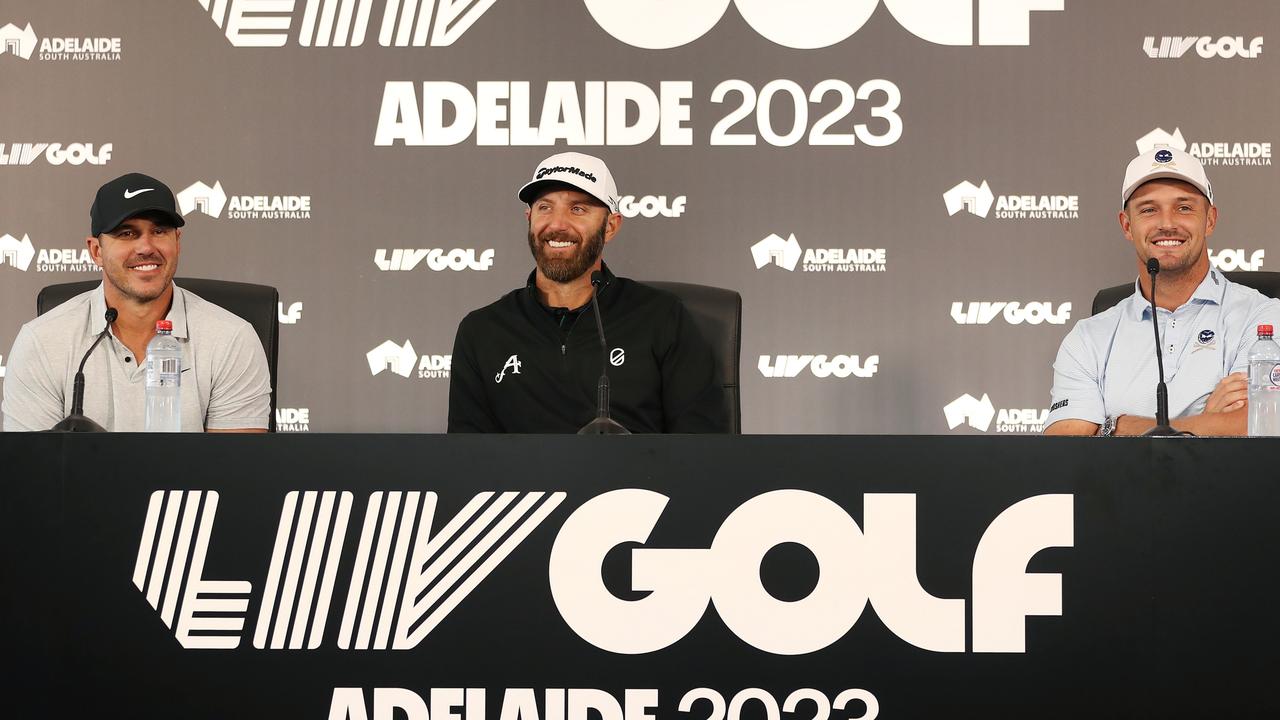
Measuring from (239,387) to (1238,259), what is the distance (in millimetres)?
3084

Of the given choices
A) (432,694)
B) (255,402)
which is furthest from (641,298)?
(432,694)

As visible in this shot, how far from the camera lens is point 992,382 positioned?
3443 millimetres

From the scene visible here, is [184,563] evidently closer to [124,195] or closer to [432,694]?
[432,694]

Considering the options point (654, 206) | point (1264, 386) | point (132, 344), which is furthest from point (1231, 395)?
point (132, 344)

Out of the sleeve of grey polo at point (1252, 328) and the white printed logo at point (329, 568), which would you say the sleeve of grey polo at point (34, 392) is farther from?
the sleeve of grey polo at point (1252, 328)

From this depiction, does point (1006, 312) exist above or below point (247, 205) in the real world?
below

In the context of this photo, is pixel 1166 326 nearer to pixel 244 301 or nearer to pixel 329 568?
pixel 329 568

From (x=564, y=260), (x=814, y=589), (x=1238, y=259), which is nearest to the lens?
(x=814, y=589)

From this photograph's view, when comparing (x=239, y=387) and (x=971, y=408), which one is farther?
(x=971, y=408)

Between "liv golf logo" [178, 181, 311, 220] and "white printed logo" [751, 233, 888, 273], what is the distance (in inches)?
61.1

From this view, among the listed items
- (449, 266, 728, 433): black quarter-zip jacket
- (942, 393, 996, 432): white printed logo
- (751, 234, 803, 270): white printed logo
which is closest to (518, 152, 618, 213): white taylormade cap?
(449, 266, 728, 433): black quarter-zip jacket

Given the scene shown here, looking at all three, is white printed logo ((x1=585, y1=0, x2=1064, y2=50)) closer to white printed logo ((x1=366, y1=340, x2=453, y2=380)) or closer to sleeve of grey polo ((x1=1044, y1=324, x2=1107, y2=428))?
white printed logo ((x1=366, y1=340, x2=453, y2=380))

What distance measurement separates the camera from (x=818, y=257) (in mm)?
3473

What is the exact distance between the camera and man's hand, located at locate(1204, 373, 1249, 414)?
209 cm
